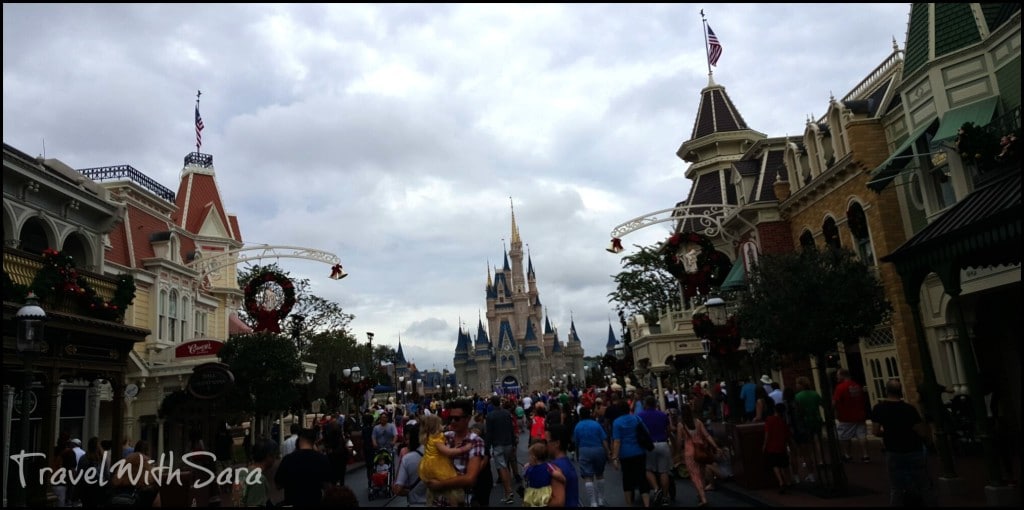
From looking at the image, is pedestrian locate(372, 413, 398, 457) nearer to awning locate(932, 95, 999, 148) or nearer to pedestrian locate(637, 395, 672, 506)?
pedestrian locate(637, 395, 672, 506)

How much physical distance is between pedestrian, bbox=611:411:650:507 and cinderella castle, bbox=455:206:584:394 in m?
127

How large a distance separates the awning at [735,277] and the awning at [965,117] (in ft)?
29.7

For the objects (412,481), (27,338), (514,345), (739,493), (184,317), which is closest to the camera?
(412,481)

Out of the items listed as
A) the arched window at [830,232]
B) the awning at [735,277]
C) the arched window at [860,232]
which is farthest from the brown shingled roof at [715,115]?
the arched window at [860,232]

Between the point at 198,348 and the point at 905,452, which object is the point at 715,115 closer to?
the point at 198,348

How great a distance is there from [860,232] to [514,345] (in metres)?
134

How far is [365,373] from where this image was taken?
3112 cm

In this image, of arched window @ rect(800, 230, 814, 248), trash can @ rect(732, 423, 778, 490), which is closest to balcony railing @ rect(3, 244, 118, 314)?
trash can @ rect(732, 423, 778, 490)

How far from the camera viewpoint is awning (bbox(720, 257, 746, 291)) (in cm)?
2281

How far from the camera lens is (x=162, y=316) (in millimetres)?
27250

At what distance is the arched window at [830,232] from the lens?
19.6 meters

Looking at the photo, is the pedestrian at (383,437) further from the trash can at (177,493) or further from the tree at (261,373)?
the tree at (261,373)

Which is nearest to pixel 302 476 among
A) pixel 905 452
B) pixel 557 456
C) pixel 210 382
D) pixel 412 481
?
pixel 412 481

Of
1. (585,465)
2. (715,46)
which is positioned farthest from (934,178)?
(715,46)
